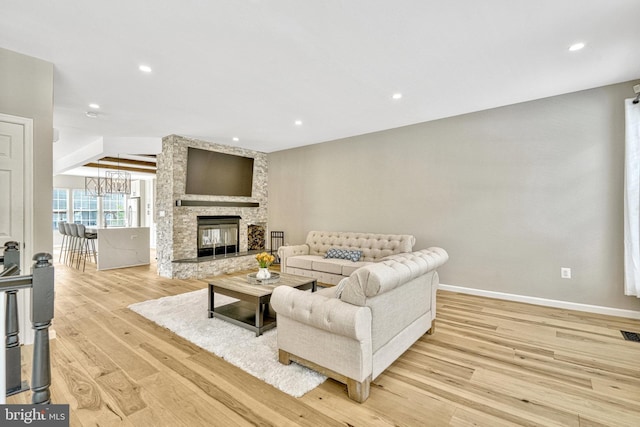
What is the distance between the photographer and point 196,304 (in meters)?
3.95

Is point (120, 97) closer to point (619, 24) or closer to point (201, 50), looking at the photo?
point (201, 50)

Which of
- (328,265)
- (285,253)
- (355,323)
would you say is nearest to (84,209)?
(285,253)

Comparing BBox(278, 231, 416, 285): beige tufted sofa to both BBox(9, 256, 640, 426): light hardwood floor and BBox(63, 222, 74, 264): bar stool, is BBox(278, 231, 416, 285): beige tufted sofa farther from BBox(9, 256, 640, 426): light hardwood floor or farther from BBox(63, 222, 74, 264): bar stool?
BBox(63, 222, 74, 264): bar stool

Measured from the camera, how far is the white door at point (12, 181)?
271 cm

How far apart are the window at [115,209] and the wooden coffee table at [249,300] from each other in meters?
10.2

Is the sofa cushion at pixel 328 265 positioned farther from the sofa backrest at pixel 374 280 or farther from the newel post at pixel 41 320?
the newel post at pixel 41 320

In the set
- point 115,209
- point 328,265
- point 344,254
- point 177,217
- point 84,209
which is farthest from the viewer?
point 115,209

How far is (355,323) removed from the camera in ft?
6.12

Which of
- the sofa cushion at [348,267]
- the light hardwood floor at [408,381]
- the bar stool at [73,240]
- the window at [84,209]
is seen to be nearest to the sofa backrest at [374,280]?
the light hardwood floor at [408,381]

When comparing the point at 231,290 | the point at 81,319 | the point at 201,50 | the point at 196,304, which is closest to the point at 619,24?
the point at 201,50

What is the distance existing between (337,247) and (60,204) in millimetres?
10927

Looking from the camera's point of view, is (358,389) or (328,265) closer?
(358,389)

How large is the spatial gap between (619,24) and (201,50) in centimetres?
356

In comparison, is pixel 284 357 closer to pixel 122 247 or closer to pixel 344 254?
pixel 344 254
